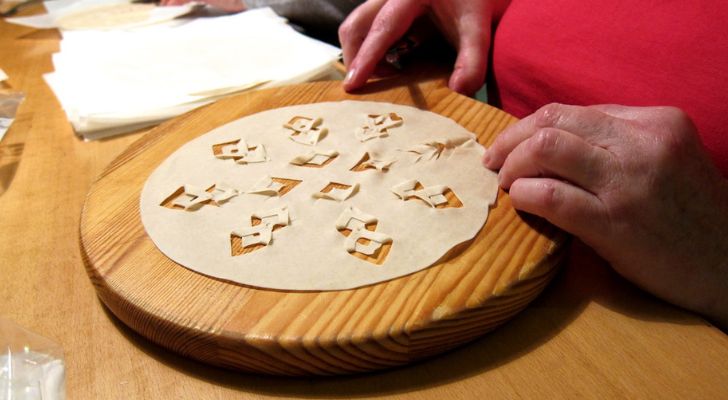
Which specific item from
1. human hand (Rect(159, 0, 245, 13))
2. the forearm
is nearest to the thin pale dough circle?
the forearm

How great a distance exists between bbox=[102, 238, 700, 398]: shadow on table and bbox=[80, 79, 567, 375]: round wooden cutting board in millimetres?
12

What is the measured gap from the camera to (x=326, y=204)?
0.70 meters

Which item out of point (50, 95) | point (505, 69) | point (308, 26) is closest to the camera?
point (505, 69)

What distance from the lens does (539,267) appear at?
1.93 feet

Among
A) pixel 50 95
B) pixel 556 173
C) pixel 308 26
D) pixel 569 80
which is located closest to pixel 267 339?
pixel 556 173

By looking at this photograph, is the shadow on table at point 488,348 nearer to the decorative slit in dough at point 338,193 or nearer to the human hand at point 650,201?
the human hand at point 650,201

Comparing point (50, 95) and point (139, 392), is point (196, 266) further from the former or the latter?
point (50, 95)

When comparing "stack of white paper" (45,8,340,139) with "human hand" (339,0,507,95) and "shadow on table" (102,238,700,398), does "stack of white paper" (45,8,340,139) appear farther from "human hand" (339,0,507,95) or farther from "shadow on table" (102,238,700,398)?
"shadow on table" (102,238,700,398)

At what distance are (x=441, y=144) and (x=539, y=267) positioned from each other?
0.27 m

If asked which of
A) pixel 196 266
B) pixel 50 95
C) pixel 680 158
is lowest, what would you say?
pixel 50 95

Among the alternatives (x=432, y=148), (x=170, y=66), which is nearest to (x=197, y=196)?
(x=432, y=148)

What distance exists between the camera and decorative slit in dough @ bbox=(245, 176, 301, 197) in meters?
0.72

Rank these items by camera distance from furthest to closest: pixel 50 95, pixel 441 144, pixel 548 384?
1. pixel 50 95
2. pixel 441 144
3. pixel 548 384

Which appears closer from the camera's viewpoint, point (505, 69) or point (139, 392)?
point (139, 392)
